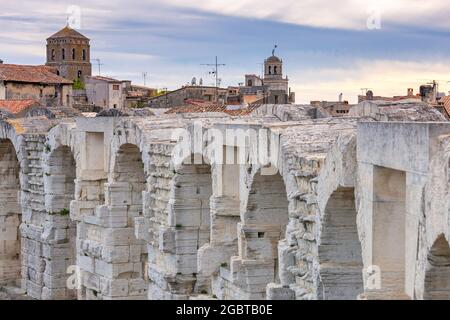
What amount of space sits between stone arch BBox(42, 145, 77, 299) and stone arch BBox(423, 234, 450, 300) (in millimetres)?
13733

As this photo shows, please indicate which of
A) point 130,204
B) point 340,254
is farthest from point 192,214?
point 340,254

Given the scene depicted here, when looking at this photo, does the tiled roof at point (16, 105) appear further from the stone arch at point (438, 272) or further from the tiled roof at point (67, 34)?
the tiled roof at point (67, 34)

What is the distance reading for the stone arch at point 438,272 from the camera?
674 centimetres

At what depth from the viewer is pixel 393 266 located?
25.6 feet

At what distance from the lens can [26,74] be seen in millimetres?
45625

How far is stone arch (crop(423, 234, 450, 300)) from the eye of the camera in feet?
22.1

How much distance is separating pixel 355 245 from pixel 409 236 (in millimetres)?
2043

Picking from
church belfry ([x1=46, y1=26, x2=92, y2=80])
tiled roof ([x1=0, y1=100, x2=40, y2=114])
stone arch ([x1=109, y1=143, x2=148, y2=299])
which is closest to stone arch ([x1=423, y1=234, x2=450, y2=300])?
stone arch ([x1=109, y1=143, x2=148, y2=299])

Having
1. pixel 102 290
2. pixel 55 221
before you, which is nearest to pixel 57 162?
pixel 55 221

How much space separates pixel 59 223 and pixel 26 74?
87.3ft

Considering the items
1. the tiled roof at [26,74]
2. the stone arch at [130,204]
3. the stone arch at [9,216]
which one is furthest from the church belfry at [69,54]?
the stone arch at [130,204]

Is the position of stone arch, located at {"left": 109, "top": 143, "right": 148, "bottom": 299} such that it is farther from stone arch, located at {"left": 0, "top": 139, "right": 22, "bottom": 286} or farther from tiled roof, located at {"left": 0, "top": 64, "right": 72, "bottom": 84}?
tiled roof, located at {"left": 0, "top": 64, "right": 72, "bottom": 84}

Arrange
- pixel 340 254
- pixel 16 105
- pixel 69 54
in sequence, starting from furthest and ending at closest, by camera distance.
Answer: pixel 69 54 < pixel 16 105 < pixel 340 254

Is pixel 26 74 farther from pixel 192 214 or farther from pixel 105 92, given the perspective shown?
pixel 192 214
